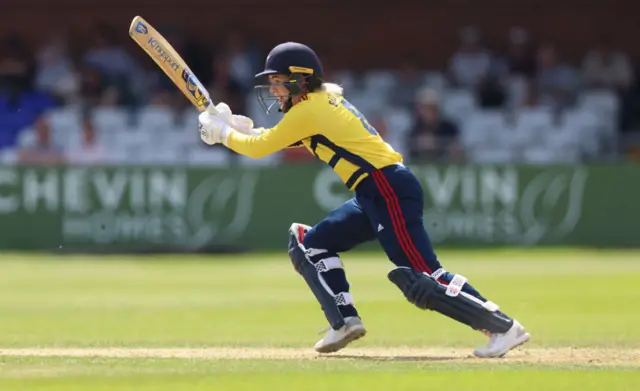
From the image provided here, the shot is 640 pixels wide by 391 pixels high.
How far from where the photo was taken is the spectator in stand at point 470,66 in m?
21.9

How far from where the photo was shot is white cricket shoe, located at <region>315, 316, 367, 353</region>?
8078 mm

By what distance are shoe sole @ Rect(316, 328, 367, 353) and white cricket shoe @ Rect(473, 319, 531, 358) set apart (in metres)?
0.77

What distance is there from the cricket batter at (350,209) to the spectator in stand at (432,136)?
1106 cm

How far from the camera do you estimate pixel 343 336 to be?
8086 millimetres

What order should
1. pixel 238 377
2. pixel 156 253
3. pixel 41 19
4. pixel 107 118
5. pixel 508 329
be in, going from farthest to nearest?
pixel 41 19 < pixel 107 118 < pixel 156 253 < pixel 508 329 < pixel 238 377

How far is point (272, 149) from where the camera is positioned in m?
7.92

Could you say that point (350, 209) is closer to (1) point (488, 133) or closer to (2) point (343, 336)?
(2) point (343, 336)

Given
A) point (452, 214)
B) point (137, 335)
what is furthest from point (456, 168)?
point (137, 335)

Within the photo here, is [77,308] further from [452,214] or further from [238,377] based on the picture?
→ [452,214]

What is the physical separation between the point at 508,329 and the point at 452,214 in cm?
1117

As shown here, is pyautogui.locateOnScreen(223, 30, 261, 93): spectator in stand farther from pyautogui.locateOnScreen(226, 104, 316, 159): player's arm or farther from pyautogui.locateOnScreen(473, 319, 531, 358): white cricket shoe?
pyautogui.locateOnScreen(473, 319, 531, 358): white cricket shoe

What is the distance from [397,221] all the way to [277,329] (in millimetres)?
2293

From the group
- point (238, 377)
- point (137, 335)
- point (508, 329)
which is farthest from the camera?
point (137, 335)

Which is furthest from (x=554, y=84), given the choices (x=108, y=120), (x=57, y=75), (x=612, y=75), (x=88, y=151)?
(x=57, y=75)
